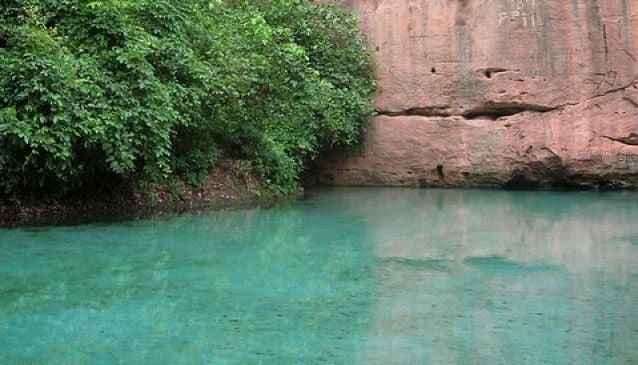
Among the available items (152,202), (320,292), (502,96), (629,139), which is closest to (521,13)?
(502,96)

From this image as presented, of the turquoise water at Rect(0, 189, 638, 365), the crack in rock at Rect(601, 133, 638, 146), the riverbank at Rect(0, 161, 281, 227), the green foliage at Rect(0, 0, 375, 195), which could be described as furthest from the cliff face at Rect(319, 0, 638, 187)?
the turquoise water at Rect(0, 189, 638, 365)

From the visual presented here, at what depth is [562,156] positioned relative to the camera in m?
14.7

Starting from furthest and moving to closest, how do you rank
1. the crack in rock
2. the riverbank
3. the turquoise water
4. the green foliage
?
the crack in rock → the riverbank → the green foliage → the turquoise water

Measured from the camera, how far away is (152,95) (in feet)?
32.1

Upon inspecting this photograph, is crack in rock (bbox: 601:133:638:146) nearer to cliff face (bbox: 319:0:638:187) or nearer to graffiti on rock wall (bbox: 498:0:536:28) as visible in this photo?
cliff face (bbox: 319:0:638:187)

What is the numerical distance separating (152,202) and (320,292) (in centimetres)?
589

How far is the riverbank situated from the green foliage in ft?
0.76

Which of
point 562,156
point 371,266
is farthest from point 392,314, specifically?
point 562,156

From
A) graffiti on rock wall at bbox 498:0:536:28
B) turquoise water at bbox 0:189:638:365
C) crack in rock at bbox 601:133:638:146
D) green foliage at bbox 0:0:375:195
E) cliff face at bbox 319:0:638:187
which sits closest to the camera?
turquoise water at bbox 0:189:638:365

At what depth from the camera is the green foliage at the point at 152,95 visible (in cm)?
898

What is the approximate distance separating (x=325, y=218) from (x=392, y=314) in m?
5.31

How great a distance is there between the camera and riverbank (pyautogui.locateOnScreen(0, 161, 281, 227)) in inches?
376

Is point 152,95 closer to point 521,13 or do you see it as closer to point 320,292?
point 320,292

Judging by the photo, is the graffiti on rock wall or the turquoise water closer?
the turquoise water
